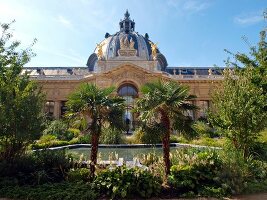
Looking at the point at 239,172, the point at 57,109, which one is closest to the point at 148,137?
the point at 239,172

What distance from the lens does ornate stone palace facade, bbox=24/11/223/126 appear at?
45.4m

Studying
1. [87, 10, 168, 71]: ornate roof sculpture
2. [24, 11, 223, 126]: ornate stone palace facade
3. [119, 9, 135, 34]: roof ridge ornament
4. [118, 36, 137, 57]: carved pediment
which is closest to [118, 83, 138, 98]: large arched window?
[24, 11, 223, 126]: ornate stone palace facade

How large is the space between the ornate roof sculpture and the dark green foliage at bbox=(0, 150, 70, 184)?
37604 millimetres

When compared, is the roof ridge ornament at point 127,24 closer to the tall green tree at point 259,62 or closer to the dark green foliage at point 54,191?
the tall green tree at point 259,62

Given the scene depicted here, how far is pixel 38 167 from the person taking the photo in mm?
11031

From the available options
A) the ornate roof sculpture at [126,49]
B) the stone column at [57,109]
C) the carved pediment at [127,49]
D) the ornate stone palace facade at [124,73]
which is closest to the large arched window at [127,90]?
the ornate stone palace facade at [124,73]

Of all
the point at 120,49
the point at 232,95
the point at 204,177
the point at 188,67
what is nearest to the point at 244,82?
the point at 232,95

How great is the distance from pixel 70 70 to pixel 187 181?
56.0 metres

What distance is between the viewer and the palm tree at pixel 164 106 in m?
10.4

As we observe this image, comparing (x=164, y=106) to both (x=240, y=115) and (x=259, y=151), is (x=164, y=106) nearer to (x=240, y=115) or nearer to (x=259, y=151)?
(x=240, y=115)

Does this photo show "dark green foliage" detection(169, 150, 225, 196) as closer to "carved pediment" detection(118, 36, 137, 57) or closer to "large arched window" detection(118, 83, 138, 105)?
"large arched window" detection(118, 83, 138, 105)

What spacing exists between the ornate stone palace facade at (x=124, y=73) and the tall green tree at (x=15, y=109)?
26.4 m

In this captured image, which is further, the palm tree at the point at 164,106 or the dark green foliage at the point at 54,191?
the palm tree at the point at 164,106

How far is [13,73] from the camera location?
12.2 m
